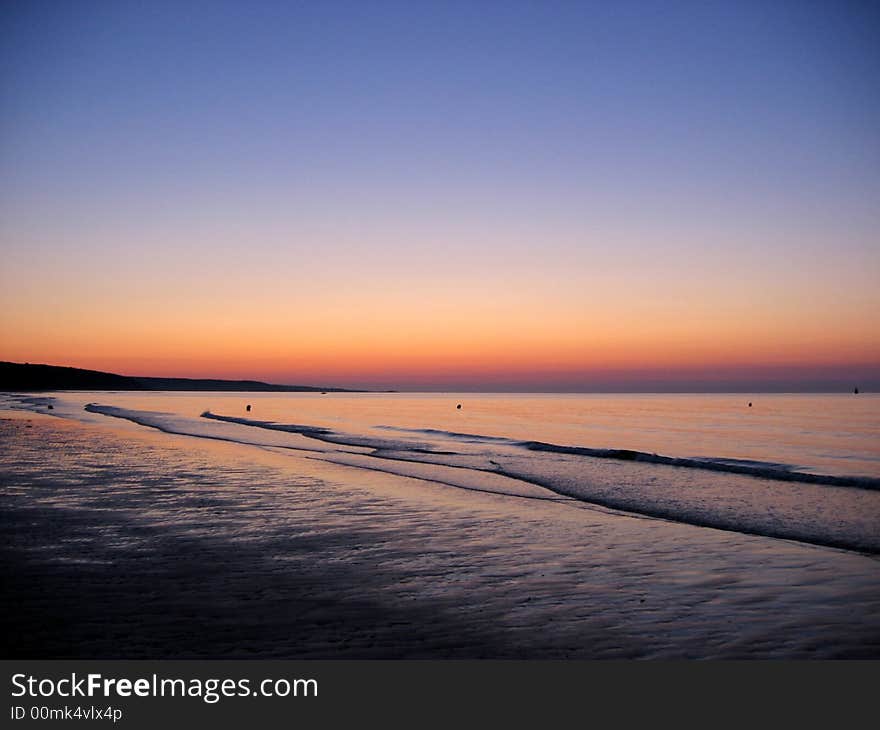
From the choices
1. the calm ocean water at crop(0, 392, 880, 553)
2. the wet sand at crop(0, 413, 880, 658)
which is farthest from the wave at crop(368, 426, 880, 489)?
the wet sand at crop(0, 413, 880, 658)

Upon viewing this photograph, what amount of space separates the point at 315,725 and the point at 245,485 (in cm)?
1491

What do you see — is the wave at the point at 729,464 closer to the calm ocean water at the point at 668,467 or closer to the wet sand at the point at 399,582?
the calm ocean water at the point at 668,467

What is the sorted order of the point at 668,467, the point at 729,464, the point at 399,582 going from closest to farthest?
1. the point at 399,582
2. the point at 668,467
3. the point at 729,464

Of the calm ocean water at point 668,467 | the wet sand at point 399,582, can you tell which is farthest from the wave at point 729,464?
the wet sand at point 399,582

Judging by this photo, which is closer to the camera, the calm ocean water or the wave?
the calm ocean water

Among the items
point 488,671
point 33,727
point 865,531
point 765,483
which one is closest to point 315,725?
point 488,671

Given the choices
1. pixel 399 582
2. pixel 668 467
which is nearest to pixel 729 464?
pixel 668 467

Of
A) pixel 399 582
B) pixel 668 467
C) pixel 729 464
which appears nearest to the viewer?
pixel 399 582

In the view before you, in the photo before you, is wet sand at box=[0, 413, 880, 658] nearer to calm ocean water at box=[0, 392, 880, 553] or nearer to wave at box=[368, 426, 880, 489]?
calm ocean water at box=[0, 392, 880, 553]

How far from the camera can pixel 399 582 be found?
9.70 meters

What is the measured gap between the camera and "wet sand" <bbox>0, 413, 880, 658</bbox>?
717 centimetres

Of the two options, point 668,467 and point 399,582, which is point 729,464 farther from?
point 399,582

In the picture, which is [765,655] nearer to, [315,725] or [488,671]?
[488,671]

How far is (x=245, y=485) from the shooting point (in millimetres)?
19828
